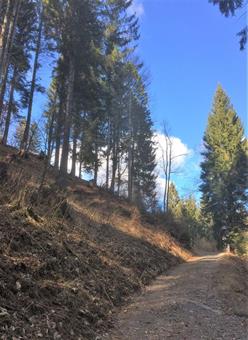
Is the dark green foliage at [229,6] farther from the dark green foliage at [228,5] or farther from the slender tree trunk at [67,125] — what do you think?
the slender tree trunk at [67,125]

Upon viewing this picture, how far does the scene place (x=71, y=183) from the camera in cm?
2275

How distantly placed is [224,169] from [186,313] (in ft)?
95.8

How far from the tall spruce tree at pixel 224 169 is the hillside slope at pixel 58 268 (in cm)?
2074

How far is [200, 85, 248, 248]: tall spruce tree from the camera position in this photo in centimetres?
3484

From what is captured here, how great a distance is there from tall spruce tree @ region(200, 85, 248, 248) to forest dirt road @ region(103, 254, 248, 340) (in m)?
23.2

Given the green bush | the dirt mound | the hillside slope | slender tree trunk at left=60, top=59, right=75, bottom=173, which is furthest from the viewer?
the green bush

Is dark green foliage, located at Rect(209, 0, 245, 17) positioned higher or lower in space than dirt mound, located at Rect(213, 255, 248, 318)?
higher

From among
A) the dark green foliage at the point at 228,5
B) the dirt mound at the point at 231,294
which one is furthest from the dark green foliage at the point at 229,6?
the dirt mound at the point at 231,294

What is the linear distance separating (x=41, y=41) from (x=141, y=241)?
15759 millimetres

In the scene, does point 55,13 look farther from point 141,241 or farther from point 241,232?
point 241,232

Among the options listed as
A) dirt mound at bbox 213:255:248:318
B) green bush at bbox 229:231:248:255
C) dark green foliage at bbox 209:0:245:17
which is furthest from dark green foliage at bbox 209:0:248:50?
green bush at bbox 229:231:248:255

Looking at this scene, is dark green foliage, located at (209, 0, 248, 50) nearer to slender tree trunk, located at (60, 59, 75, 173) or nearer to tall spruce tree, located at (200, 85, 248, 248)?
slender tree trunk, located at (60, 59, 75, 173)

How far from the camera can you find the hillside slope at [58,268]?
5993mm

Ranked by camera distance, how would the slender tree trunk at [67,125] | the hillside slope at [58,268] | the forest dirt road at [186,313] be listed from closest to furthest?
the hillside slope at [58,268] < the forest dirt road at [186,313] < the slender tree trunk at [67,125]
